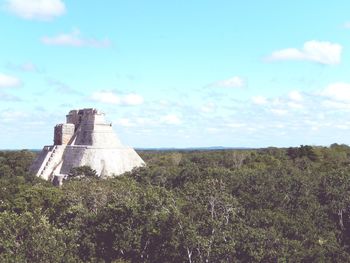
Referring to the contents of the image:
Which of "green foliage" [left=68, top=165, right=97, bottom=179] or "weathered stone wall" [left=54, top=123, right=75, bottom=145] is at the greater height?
"weathered stone wall" [left=54, top=123, right=75, bottom=145]

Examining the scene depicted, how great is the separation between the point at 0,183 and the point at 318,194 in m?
30.4

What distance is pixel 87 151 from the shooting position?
2566 inches

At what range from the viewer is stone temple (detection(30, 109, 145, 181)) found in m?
64.6

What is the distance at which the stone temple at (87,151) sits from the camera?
64.6 m

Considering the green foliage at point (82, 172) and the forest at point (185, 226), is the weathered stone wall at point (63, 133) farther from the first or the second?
the forest at point (185, 226)

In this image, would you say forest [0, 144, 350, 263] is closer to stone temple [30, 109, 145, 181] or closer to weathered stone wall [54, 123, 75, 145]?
stone temple [30, 109, 145, 181]

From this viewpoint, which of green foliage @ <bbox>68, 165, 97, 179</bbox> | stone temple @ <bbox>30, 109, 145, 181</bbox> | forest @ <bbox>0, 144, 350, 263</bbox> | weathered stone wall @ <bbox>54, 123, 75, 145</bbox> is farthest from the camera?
weathered stone wall @ <bbox>54, 123, 75, 145</bbox>

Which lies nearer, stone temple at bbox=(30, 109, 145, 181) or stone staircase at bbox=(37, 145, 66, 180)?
stone temple at bbox=(30, 109, 145, 181)

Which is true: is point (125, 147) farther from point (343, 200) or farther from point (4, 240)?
point (4, 240)

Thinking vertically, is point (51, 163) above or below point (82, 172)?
above

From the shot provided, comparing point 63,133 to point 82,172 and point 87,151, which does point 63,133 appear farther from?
point 82,172

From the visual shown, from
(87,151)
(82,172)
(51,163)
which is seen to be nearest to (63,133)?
→ (51,163)

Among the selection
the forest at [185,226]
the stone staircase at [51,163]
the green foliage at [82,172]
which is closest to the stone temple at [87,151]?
the stone staircase at [51,163]

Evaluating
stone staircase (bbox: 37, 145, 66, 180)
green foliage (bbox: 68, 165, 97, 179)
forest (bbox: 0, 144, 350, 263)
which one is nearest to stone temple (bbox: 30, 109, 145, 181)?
stone staircase (bbox: 37, 145, 66, 180)
